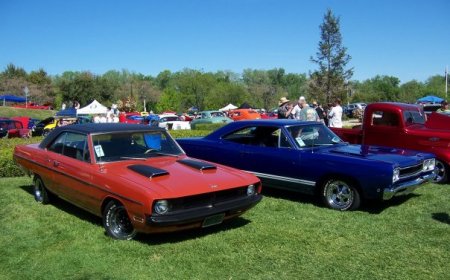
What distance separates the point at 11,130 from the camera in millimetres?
21375

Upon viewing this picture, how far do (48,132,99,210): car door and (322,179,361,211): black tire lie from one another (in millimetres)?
3476

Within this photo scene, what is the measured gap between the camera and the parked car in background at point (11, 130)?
21172 millimetres

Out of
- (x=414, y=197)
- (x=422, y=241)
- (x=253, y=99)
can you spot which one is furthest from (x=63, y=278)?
(x=253, y=99)

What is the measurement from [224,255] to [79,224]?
7.58ft

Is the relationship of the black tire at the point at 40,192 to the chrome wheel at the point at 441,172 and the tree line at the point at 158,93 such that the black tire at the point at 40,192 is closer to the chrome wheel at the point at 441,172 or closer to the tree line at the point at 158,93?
the chrome wheel at the point at 441,172

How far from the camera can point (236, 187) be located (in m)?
5.46

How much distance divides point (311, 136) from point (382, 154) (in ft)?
4.04

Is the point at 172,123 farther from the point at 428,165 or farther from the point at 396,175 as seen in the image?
the point at 396,175

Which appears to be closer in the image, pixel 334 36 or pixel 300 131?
pixel 300 131

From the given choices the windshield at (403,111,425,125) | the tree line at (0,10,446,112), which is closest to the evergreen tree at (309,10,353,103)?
the tree line at (0,10,446,112)

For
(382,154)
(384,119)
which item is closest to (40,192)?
(382,154)

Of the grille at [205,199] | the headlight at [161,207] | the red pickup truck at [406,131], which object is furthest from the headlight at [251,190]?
the red pickup truck at [406,131]

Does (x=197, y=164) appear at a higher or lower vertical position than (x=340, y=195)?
higher

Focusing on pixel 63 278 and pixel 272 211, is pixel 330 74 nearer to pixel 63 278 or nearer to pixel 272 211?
pixel 272 211
